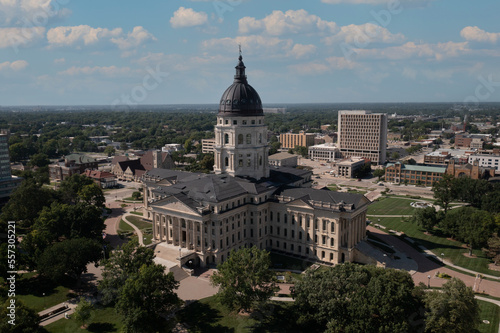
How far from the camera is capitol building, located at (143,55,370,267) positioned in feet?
241

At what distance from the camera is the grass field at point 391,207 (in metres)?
113

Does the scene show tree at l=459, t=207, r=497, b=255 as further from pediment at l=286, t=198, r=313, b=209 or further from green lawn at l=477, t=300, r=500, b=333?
pediment at l=286, t=198, r=313, b=209

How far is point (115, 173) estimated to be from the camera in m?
168

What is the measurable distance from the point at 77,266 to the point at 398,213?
8918cm

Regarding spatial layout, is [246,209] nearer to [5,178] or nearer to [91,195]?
[91,195]

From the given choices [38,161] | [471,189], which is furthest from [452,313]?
[38,161]

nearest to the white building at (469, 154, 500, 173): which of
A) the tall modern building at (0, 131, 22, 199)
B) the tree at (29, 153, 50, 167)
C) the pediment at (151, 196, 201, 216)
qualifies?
the pediment at (151, 196, 201, 216)

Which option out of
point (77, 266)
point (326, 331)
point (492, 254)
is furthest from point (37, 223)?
point (492, 254)

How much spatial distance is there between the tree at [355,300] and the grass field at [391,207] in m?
62.8

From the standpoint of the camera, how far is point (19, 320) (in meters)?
45.2

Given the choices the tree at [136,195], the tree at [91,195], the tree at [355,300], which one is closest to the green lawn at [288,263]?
the tree at [355,300]

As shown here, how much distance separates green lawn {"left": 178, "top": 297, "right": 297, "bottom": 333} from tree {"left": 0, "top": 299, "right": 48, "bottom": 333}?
19101mm

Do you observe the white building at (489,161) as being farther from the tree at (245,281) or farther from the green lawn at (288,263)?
the tree at (245,281)

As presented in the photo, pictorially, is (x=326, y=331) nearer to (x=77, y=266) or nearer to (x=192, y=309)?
(x=192, y=309)
